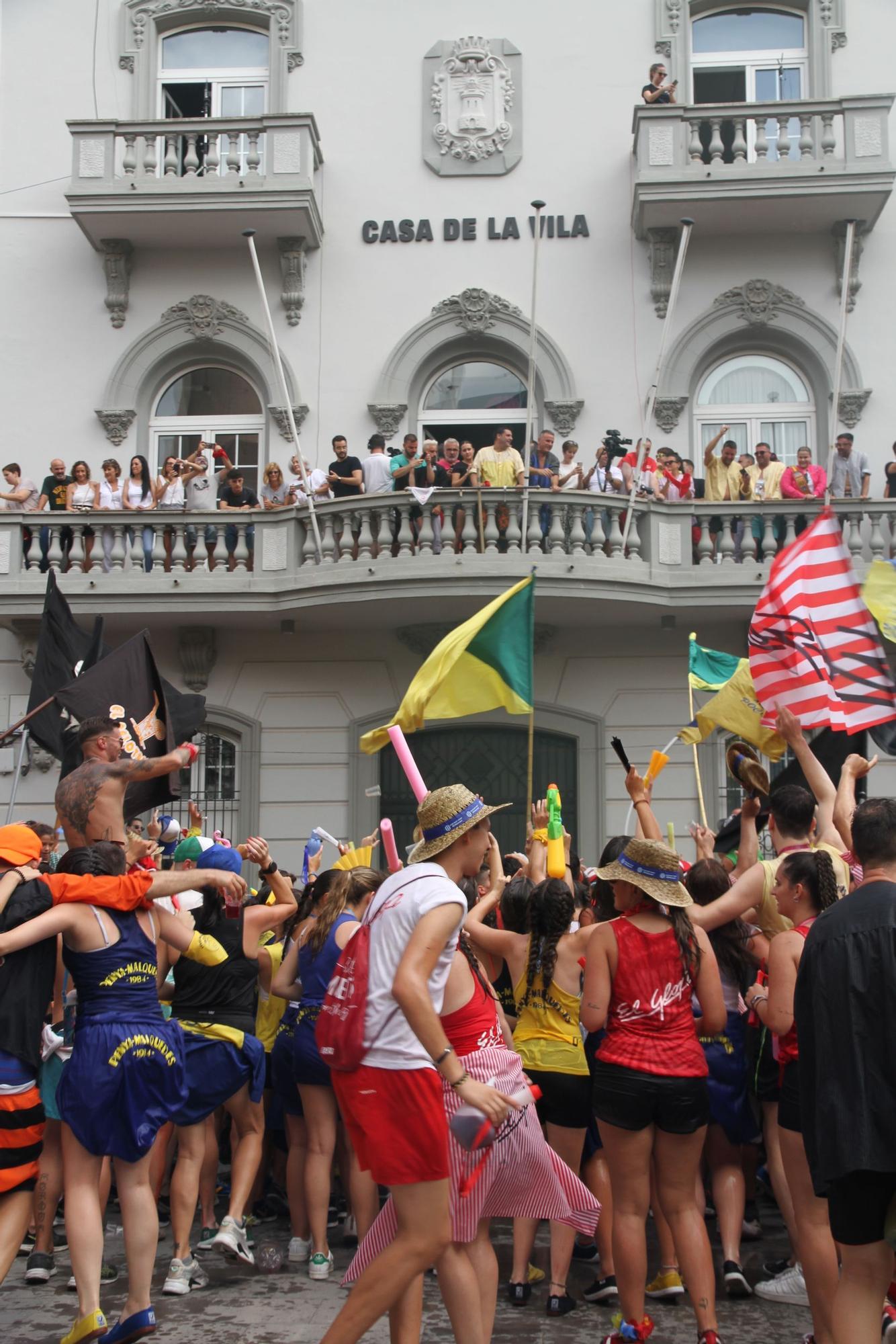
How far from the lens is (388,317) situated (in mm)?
17234

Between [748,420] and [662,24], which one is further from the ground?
[662,24]

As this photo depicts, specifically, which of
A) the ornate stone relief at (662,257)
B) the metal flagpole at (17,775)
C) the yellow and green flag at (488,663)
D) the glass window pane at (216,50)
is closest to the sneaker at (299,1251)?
the yellow and green flag at (488,663)

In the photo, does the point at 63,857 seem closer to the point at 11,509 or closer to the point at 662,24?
the point at 11,509

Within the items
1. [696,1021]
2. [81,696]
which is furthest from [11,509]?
[696,1021]

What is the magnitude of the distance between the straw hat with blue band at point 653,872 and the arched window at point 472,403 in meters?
12.7

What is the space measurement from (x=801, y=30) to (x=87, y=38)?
29.5 ft

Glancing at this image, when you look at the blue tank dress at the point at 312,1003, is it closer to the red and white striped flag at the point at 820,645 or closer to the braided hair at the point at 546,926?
the braided hair at the point at 546,926

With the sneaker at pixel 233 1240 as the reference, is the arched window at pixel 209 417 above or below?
above

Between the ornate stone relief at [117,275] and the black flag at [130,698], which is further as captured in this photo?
the ornate stone relief at [117,275]

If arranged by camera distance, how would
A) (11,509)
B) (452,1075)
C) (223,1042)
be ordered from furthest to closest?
1. (11,509)
2. (223,1042)
3. (452,1075)

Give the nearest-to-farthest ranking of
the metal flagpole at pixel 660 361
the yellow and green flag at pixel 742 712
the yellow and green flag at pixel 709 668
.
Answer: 1. the yellow and green flag at pixel 742 712
2. the yellow and green flag at pixel 709 668
3. the metal flagpole at pixel 660 361

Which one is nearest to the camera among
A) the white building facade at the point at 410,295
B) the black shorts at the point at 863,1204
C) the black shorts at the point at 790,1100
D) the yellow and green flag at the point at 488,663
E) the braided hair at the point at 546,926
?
the black shorts at the point at 863,1204

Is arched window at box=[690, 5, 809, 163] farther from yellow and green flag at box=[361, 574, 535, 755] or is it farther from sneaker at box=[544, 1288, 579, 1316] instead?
sneaker at box=[544, 1288, 579, 1316]

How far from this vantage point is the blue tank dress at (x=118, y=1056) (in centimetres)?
524
